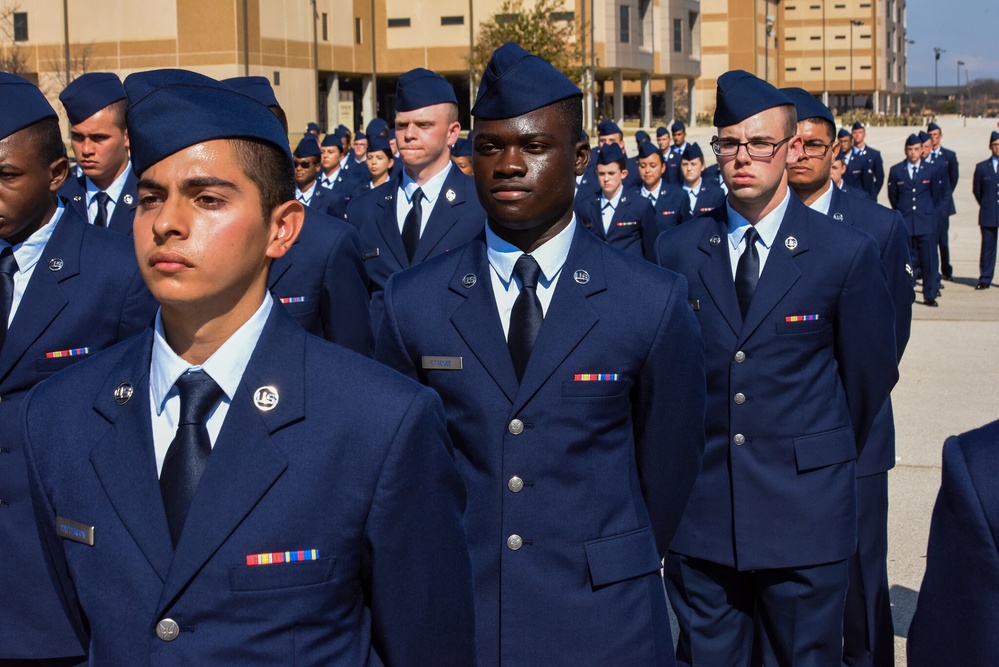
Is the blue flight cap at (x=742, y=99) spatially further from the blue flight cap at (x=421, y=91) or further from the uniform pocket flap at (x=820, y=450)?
the blue flight cap at (x=421, y=91)

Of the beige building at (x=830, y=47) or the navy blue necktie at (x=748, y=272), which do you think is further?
the beige building at (x=830, y=47)

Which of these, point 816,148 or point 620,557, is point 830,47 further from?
point 620,557

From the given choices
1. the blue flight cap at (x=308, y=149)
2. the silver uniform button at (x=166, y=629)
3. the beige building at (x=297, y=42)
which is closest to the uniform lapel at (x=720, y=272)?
the silver uniform button at (x=166, y=629)

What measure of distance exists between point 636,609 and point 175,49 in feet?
185

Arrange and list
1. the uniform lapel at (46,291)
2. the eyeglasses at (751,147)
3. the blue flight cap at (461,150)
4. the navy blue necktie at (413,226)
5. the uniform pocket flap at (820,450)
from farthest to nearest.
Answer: the blue flight cap at (461,150) → the navy blue necktie at (413,226) → the eyeglasses at (751,147) → the uniform pocket flap at (820,450) → the uniform lapel at (46,291)

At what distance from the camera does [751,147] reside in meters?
5.14

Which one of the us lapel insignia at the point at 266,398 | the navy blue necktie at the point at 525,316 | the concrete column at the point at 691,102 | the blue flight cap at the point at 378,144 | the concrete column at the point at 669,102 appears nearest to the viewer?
the us lapel insignia at the point at 266,398

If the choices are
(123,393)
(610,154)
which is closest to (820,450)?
(123,393)

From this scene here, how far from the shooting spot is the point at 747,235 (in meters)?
5.07

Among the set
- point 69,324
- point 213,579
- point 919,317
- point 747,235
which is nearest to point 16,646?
point 69,324

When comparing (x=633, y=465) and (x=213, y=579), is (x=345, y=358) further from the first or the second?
(x=633, y=465)

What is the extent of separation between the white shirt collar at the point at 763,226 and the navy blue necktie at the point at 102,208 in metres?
3.48

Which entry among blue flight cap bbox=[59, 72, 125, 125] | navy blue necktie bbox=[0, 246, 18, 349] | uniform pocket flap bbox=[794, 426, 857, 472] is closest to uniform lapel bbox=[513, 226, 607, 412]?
uniform pocket flap bbox=[794, 426, 857, 472]

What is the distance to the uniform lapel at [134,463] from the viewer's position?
2.32m
